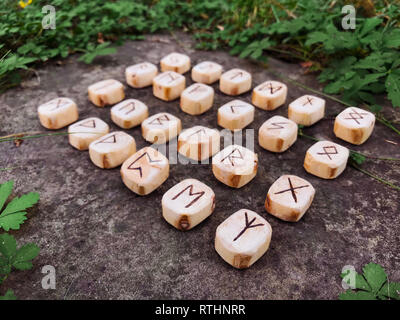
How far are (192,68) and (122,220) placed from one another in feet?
5.32

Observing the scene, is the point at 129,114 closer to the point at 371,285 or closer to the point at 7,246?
the point at 7,246

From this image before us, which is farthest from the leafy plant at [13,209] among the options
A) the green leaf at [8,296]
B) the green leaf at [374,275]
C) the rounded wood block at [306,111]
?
the rounded wood block at [306,111]

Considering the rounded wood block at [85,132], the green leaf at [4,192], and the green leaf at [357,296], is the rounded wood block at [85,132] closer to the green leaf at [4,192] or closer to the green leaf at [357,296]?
the green leaf at [4,192]

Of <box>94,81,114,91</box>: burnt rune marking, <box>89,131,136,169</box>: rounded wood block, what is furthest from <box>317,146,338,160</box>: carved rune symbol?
<box>94,81,114,91</box>: burnt rune marking

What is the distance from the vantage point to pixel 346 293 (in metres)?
1.32

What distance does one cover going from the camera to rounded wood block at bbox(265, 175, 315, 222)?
5.29 ft

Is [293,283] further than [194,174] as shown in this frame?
No

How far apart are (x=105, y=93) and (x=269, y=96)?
1183 mm

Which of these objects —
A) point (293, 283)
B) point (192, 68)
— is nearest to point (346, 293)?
point (293, 283)

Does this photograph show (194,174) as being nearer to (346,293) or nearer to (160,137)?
(160,137)

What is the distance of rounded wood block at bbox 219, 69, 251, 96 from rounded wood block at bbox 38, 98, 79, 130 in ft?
3.62

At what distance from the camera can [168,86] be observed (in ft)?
7.98

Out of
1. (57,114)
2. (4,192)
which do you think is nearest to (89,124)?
(57,114)

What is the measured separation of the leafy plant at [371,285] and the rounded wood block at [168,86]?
5.49 feet
